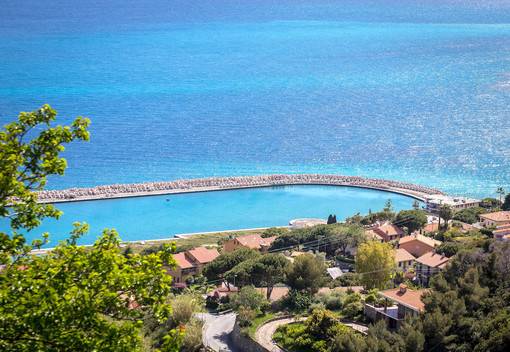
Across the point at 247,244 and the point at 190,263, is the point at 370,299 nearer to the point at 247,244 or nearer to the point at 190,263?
the point at 190,263

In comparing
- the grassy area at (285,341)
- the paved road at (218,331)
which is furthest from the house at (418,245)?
the grassy area at (285,341)

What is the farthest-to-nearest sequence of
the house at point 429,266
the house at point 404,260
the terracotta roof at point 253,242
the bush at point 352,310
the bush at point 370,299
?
the terracotta roof at point 253,242 → the house at point 404,260 → the house at point 429,266 → the bush at point 370,299 → the bush at point 352,310

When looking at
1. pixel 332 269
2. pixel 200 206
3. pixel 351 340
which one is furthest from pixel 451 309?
pixel 200 206

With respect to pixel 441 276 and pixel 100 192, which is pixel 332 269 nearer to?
pixel 441 276

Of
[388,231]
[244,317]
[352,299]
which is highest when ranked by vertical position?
[388,231]

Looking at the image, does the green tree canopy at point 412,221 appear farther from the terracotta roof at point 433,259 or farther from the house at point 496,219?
the terracotta roof at point 433,259

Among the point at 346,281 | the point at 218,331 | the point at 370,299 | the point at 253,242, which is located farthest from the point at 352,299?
the point at 253,242

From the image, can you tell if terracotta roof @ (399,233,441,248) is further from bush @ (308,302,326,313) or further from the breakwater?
the breakwater
